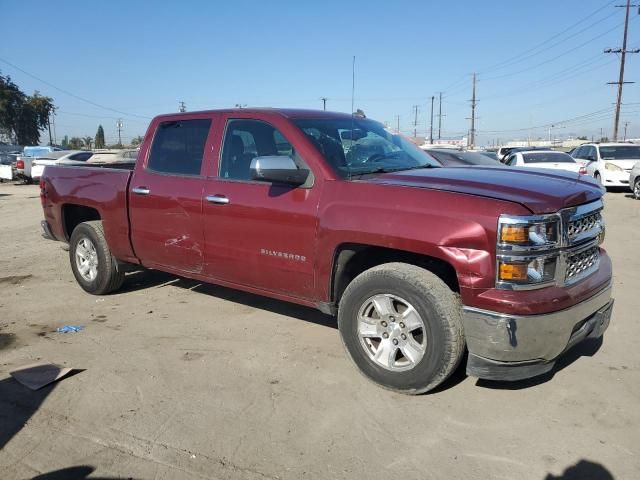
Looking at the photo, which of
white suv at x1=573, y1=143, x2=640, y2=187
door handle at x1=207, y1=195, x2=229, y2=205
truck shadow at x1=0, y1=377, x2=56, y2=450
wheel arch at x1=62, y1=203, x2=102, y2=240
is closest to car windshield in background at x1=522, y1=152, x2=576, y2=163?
white suv at x1=573, y1=143, x2=640, y2=187

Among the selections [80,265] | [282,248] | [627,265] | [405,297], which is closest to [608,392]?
[405,297]

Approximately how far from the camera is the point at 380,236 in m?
3.48

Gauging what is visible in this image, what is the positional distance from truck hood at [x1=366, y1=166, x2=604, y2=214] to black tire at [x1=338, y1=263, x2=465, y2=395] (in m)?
0.58

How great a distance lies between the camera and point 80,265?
20.1 feet

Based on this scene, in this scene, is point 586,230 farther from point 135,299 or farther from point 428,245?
point 135,299

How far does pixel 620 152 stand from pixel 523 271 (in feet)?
57.6

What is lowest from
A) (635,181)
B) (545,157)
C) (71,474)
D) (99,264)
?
(71,474)

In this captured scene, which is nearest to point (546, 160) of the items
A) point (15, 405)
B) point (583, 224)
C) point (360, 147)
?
point (360, 147)

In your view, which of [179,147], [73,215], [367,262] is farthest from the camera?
[73,215]

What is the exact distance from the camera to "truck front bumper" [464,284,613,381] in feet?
10.1

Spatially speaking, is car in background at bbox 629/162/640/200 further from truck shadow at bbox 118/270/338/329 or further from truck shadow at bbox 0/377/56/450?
truck shadow at bbox 0/377/56/450

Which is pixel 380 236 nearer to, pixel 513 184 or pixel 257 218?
pixel 513 184

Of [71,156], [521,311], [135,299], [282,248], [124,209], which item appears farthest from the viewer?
[71,156]

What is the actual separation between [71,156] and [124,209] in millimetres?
19548
